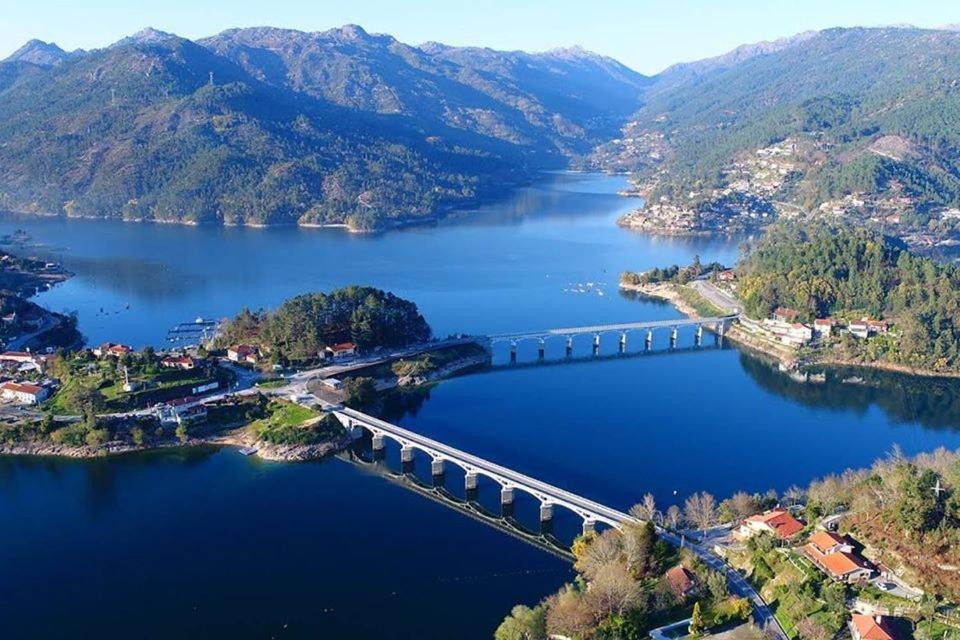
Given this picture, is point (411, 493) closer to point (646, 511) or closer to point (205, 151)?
point (646, 511)

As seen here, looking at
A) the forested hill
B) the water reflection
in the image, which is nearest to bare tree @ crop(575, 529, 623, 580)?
the water reflection

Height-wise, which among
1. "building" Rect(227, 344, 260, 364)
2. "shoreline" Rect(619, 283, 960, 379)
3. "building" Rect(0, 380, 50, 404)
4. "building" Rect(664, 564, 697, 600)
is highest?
"building" Rect(227, 344, 260, 364)

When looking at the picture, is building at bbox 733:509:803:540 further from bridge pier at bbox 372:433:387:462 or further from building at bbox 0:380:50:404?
building at bbox 0:380:50:404

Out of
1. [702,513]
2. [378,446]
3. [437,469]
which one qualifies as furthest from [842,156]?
[702,513]

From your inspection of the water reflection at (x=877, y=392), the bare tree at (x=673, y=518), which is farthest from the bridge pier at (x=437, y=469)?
the water reflection at (x=877, y=392)

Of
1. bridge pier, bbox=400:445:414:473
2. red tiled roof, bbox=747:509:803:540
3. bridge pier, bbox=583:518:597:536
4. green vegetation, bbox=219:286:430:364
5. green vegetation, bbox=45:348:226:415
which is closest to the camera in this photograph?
red tiled roof, bbox=747:509:803:540

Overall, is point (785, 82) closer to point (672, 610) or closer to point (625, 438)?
point (625, 438)
